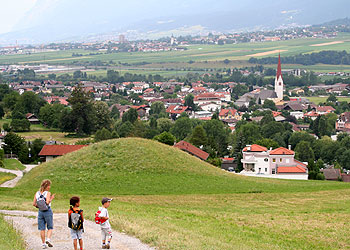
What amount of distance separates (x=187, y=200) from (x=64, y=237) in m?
13.2

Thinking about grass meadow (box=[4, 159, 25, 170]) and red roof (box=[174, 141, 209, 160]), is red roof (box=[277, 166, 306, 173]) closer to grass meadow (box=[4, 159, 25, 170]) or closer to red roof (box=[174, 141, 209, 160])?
red roof (box=[174, 141, 209, 160])

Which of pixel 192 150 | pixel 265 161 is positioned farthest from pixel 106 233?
pixel 192 150

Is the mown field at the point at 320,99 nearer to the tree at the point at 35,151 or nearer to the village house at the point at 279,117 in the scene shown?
the village house at the point at 279,117

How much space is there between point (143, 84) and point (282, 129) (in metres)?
89.8

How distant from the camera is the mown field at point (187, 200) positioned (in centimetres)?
1638

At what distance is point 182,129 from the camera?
7806 cm

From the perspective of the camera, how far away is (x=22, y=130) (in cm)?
7138

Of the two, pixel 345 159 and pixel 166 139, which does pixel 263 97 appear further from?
pixel 166 139

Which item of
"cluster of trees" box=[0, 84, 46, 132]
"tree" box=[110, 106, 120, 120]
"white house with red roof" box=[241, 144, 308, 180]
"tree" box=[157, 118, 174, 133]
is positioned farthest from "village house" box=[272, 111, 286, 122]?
"white house with red roof" box=[241, 144, 308, 180]

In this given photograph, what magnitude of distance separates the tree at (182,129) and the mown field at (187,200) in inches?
1527

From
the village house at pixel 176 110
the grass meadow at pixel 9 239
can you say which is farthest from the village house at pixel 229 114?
the grass meadow at pixel 9 239

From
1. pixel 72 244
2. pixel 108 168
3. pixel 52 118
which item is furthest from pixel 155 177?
pixel 52 118

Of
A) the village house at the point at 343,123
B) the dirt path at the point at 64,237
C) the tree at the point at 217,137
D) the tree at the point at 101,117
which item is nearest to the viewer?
the dirt path at the point at 64,237

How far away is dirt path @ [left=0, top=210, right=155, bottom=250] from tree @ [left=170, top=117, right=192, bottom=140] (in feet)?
196
